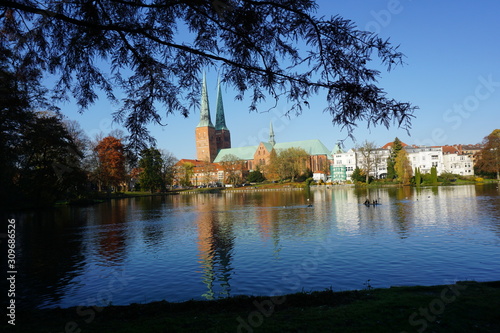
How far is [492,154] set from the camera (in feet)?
244

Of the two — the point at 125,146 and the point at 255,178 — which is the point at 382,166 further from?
the point at 125,146

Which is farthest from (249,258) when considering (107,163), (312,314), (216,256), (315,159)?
(315,159)

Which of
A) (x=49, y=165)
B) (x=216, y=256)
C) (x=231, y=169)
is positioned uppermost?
(x=231, y=169)

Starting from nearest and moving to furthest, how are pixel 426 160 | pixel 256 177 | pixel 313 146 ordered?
pixel 426 160 → pixel 256 177 → pixel 313 146

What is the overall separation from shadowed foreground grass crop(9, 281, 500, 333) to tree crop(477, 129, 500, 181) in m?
79.4

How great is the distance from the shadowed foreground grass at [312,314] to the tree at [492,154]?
79438 mm

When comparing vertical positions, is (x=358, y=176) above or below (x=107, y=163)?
below

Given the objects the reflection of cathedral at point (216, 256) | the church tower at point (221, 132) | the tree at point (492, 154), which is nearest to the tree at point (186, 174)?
the church tower at point (221, 132)

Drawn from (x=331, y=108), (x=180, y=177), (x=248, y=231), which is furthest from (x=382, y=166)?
(x=331, y=108)

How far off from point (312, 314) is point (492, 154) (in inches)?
3321

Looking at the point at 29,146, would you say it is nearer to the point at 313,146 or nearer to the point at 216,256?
the point at 216,256

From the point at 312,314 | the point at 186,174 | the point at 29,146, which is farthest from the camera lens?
the point at 186,174

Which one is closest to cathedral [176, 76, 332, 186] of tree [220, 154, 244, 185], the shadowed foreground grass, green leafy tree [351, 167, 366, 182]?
tree [220, 154, 244, 185]

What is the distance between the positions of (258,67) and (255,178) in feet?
336
